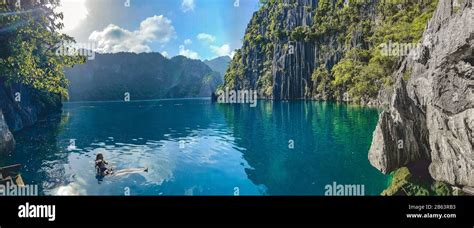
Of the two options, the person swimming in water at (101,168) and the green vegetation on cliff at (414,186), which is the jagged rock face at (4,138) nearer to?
the person swimming in water at (101,168)

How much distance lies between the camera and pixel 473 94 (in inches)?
427

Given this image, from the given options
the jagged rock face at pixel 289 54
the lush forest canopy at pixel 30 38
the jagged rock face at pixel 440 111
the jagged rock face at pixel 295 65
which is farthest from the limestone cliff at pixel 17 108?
the jagged rock face at pixel 295 65

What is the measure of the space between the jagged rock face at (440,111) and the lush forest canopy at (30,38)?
685 inches

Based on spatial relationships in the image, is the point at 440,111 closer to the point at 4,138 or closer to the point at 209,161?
the point at 209,161

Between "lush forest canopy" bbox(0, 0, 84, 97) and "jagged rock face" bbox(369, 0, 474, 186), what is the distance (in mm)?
17391

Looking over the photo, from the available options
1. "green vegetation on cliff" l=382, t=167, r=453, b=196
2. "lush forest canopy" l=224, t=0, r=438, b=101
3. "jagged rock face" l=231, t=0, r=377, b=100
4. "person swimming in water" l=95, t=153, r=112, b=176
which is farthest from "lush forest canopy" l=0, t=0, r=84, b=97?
"jagged rock face" l=231, t=0, r=377, b=100

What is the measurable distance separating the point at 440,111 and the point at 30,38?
20.9 m

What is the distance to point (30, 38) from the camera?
1691 centimetres

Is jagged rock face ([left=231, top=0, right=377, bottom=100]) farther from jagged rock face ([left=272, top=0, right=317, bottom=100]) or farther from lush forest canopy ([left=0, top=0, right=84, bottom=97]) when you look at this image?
lush forest canopy ([left=0, top=0, right=84, bottom=97])

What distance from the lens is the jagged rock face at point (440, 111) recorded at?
11000 mm

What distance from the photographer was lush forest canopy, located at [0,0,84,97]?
14880mm
